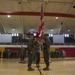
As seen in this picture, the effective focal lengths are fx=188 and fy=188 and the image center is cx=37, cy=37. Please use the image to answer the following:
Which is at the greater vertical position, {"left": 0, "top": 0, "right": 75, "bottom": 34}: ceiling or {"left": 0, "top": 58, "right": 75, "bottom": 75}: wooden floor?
{"left": 0, "top": 0, "right": 75, "bottom": 34}: ceiling

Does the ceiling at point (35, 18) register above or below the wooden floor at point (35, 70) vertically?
above

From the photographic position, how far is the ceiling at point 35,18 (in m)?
22.6

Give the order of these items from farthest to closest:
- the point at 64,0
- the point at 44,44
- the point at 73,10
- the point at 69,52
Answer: the point at 69,52 < the point at 73,10 < the point at 64,0 < the point at 44,44

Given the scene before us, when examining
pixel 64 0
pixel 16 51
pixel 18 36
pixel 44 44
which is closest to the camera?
pixel 44 44

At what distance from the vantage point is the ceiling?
2261cm

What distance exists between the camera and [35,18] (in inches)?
1066

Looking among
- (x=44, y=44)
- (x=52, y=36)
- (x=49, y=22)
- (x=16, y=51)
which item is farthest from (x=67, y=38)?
(x=44, y=44)

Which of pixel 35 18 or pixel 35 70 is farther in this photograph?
pixel 35 18

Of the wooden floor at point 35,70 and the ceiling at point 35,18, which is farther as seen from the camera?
the ceiling at point 35,18

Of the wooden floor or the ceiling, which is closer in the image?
the wooden floor

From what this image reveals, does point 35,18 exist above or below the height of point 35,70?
above

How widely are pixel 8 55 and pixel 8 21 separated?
5.52 meters

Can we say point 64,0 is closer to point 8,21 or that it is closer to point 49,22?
point 49,22

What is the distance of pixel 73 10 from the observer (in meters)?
24.7
